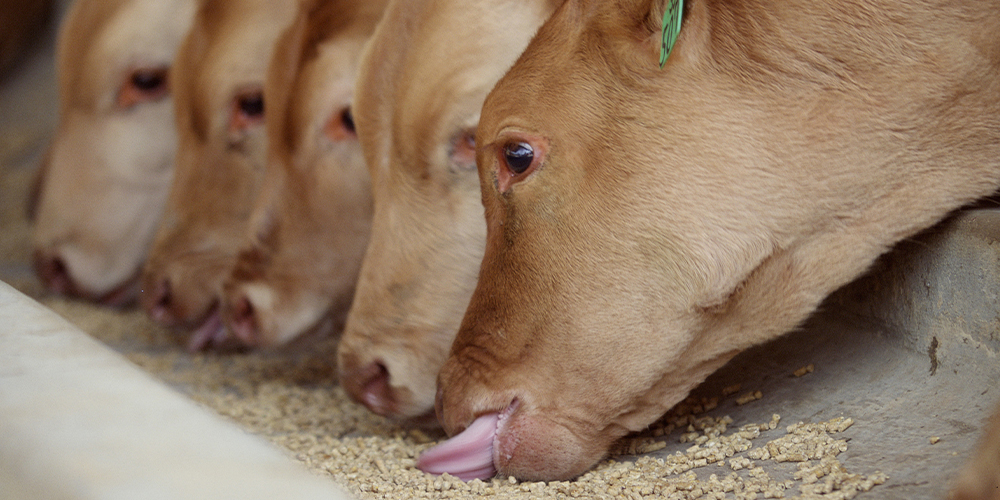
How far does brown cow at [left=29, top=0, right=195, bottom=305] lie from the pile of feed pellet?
148 centimetres

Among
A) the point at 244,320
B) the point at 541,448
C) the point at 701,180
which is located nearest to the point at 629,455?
the point at 541,448

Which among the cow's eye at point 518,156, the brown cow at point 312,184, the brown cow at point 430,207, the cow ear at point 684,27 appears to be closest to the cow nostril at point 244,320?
the brown cow at point 312,184

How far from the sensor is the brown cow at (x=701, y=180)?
1716 mm

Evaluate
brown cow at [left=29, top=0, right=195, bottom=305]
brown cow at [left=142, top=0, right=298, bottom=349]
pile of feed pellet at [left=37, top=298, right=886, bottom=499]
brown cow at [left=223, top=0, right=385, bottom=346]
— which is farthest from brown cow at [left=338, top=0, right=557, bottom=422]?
brown cow at [left=29, top=0, right=195, bottom=305]

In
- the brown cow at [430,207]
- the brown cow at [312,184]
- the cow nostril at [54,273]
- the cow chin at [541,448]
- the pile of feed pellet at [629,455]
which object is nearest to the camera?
the pile of feed pellet at [629,455]

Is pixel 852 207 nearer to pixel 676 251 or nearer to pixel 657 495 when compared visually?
pixel 676 251

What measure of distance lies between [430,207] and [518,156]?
2.02ft

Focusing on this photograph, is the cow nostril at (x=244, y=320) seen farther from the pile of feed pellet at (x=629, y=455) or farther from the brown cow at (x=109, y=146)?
the brown cow at (x=109, y=146)

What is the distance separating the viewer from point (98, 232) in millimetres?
4070

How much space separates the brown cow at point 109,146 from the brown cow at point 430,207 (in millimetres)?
1960

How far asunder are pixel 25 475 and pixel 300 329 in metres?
1.81

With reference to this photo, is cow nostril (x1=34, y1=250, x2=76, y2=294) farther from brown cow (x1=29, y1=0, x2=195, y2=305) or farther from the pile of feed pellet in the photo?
the pile of feed pellet

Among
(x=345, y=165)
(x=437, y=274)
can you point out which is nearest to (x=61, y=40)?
(x=345, y=165)

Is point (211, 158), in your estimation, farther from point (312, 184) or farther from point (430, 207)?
point (430, 207)
